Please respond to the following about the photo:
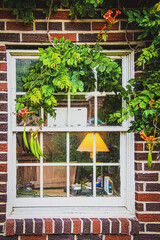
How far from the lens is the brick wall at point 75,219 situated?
86.4 inches

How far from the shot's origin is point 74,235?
2217 millimetres

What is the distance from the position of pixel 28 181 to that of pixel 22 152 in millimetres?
295

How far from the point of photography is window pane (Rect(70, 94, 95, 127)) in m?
2.36

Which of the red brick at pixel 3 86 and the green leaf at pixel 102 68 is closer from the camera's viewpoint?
the green leaf at pixel 102 68

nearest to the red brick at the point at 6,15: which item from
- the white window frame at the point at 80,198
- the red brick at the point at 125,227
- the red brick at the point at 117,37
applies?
the white window frame at the point at 80,198

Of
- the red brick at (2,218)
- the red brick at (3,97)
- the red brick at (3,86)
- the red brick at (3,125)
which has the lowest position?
the red brick at (2,218)

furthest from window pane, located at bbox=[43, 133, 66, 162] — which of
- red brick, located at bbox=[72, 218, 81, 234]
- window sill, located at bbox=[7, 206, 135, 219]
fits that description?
red brick, located at bbox=[72, 218, 81, 234]

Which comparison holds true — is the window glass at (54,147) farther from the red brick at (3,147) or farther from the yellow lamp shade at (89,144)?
the red brick at (3,147)

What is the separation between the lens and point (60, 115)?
236 cm

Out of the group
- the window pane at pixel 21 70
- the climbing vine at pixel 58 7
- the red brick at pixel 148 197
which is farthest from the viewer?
the window pane at pixel 21 70

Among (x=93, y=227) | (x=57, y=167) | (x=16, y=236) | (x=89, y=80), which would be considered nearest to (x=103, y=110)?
(x=89, y=80)

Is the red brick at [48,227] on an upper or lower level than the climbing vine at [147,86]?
lower

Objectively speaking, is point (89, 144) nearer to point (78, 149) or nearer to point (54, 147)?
point (78, 149)

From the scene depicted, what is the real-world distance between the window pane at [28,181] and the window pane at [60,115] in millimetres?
474
